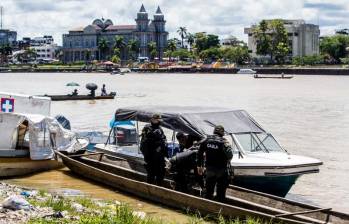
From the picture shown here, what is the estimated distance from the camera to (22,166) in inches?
931

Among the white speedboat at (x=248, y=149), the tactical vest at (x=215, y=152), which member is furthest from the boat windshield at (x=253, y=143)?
the tactical vest at (x=215, y=152)

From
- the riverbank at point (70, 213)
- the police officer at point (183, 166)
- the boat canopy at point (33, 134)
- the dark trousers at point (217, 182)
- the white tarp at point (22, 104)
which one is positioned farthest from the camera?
the white tarp at point (22, 104)

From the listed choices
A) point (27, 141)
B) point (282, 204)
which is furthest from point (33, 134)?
point (282, 204)

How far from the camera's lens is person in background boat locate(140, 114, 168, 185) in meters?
17.4

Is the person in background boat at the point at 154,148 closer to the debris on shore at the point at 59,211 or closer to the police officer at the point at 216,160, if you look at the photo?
the debris on shore at the point at 59,211

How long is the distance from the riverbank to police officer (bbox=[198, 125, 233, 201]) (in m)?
0.83

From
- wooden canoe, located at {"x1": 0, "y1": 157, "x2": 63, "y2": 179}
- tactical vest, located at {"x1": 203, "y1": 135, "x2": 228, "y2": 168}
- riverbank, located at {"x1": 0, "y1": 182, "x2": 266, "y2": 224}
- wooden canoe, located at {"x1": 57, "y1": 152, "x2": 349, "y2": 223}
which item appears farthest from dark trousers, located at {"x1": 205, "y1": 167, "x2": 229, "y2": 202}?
wooden canoe, located at {"x1": 0, "y1": 157, "x2": 63, "y2": 179}

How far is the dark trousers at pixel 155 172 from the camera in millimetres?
18203

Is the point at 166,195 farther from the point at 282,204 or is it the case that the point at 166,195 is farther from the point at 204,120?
the point at 282,204

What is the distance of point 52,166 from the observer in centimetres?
2455

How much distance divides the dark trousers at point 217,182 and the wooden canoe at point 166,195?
0.30 m

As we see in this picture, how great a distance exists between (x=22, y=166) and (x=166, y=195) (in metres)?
8.08

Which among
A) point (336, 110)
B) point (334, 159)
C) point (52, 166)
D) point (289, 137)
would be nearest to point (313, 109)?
point (336, 110)

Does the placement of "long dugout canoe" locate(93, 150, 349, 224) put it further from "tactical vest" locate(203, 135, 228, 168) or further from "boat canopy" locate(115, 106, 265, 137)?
"boat canopy" locate(115, 106, 265, 137)
